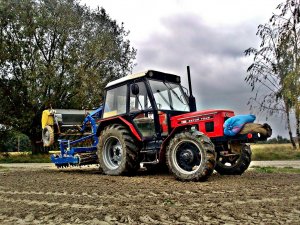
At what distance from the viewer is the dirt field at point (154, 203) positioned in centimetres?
426

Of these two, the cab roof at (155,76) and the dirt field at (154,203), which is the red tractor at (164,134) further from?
the dirt field at (154,203)

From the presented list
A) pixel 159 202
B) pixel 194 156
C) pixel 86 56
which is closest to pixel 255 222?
pixel 159 202

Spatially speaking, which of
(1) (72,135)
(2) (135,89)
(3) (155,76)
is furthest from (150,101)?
(1) (72,135)

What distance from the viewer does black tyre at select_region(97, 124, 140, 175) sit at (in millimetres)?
9281

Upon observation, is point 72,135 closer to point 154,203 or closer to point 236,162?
point 236,162

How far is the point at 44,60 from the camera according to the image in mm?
24172

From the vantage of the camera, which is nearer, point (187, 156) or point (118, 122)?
point (187, 156)

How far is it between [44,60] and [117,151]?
1590cm

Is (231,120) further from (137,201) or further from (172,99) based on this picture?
(137,201)

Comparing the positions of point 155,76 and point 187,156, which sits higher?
point 155,76

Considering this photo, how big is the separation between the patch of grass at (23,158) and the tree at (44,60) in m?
1.40

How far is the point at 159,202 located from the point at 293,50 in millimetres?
22011

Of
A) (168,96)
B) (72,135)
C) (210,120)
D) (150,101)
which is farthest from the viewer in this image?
(72,135)

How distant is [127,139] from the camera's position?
30.7 feet
